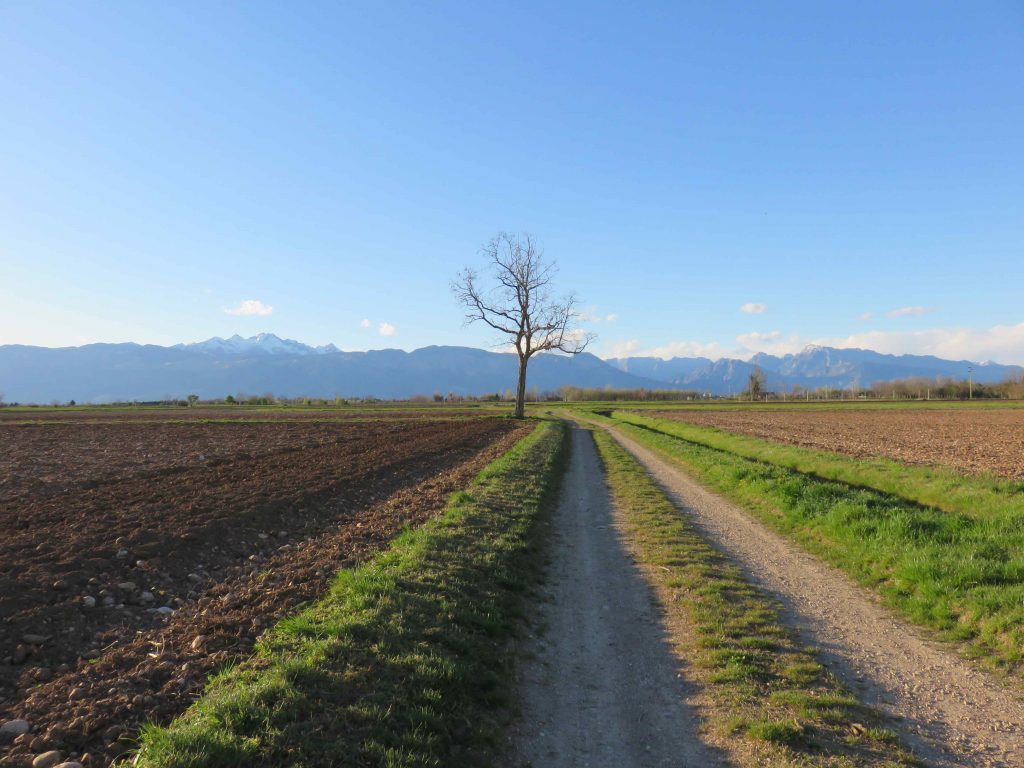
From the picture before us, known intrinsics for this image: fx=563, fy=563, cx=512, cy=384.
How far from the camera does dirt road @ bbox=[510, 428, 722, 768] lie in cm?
483

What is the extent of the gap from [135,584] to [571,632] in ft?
21.5

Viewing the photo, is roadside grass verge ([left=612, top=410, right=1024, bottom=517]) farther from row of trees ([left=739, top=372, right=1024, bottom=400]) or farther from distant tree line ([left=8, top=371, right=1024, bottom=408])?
row of trees ([left=739, top=372, right=1024, bottom=400])

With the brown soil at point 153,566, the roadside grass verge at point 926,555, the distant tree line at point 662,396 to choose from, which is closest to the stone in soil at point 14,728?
the brown soil at point 153,566

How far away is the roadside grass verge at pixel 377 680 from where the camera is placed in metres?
4.34

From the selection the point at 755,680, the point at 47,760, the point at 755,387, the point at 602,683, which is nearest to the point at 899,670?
the point at 755,680

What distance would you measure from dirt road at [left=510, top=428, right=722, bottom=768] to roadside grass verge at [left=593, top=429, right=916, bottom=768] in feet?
1.00

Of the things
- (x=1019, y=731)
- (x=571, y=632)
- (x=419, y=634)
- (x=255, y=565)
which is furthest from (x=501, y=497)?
(x=1019, y=731)

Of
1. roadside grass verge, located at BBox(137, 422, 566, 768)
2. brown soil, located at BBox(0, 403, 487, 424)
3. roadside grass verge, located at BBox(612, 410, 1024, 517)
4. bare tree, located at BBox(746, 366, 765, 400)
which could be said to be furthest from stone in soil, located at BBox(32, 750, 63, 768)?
bare tree, located at BBox(746, 366, 765, 400)

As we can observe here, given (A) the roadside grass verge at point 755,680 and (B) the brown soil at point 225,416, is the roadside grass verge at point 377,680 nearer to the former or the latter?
(A) the roadside grass verge at point 755,680

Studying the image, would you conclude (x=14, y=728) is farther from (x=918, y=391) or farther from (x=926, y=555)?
(x=918, y=391)

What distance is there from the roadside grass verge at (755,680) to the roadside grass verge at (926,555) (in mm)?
2055

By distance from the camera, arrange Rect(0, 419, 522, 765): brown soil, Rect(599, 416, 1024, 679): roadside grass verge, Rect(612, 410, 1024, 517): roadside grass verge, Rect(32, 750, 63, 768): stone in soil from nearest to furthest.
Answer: Rect(32, 750, 63, 768): stone in soil → Rect(0, 419, 522, 765): brown soil → Rect(599, 416, 1024, 679): roadside grass verge → Rect(612, 410, 1024, 517): roadside grass verge

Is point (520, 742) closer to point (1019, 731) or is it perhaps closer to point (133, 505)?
point (1019, 731)

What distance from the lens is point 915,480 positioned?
16.7m
